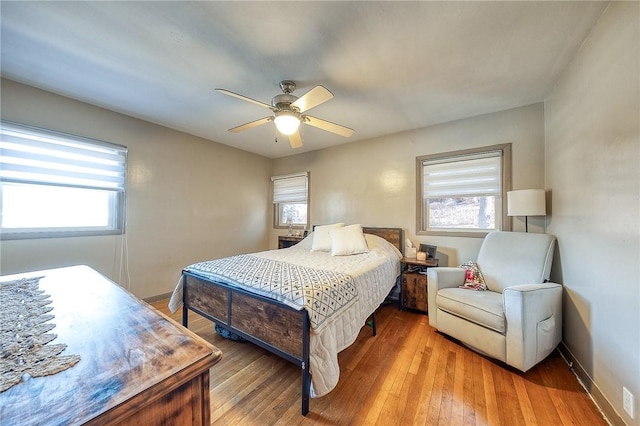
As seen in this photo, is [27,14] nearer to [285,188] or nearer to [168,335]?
[168,335]

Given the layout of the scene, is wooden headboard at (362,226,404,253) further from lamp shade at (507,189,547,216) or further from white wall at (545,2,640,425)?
white wall at (545,2,640,425)

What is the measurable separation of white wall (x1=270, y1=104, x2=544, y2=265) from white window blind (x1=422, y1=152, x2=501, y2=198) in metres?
0.16

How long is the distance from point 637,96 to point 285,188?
4.25 m

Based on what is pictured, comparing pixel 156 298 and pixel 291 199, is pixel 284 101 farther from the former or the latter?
pixel 156 298

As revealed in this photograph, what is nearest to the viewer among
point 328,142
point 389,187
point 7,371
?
point 7,371

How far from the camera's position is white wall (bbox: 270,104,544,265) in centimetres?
265

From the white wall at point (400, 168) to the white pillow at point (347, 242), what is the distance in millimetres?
678

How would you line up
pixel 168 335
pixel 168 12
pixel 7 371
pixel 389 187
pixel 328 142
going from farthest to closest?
pixel 328 142 → pixel 389 187 → pixel 168 12 → pixel 168 335 → pixel 7 371

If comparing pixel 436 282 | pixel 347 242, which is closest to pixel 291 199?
pixel 347 242

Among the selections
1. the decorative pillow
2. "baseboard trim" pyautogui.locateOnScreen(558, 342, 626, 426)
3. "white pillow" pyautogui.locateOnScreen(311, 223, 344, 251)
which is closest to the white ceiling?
"white pillow" pyautogui.locateOnScreen(311, 223, 344, 251)

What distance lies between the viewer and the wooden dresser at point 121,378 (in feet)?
1.59

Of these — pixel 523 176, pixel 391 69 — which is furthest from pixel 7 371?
pixel 523 176

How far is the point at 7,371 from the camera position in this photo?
1.91 ft

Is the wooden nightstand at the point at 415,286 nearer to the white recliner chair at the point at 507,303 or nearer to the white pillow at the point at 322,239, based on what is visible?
the white recliner chair at the point at 507,303
